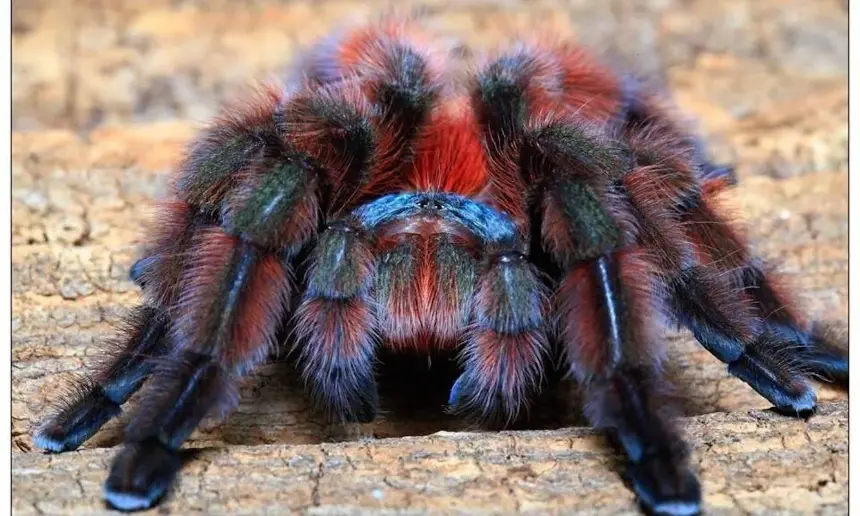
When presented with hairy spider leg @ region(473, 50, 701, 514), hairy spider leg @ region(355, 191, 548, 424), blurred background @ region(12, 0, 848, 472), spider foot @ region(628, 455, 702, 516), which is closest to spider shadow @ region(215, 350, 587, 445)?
blurred background @ region(12, 0, 848, 472)

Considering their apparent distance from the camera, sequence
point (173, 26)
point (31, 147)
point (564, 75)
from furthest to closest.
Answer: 1. point (173, 26)
2. point (31, 147)
3. point (564, 75)

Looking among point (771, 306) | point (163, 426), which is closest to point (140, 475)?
point (163, 426)

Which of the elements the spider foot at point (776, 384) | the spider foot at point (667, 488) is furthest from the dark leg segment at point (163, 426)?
the spider foot at point (776, 384)

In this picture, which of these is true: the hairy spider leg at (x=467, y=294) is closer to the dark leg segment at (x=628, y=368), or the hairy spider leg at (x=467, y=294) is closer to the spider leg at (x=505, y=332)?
the spider leg at (x=505, y=332)

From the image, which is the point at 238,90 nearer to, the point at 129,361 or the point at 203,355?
the point at 129,361

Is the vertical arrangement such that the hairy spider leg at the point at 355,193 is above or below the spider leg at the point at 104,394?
above

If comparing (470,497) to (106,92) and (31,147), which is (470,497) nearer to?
(31,147)

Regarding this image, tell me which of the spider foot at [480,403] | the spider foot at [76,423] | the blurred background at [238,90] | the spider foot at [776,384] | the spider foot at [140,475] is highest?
the blurred background at [238,90]

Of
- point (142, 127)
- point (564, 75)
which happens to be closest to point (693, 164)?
point (564, 75)
